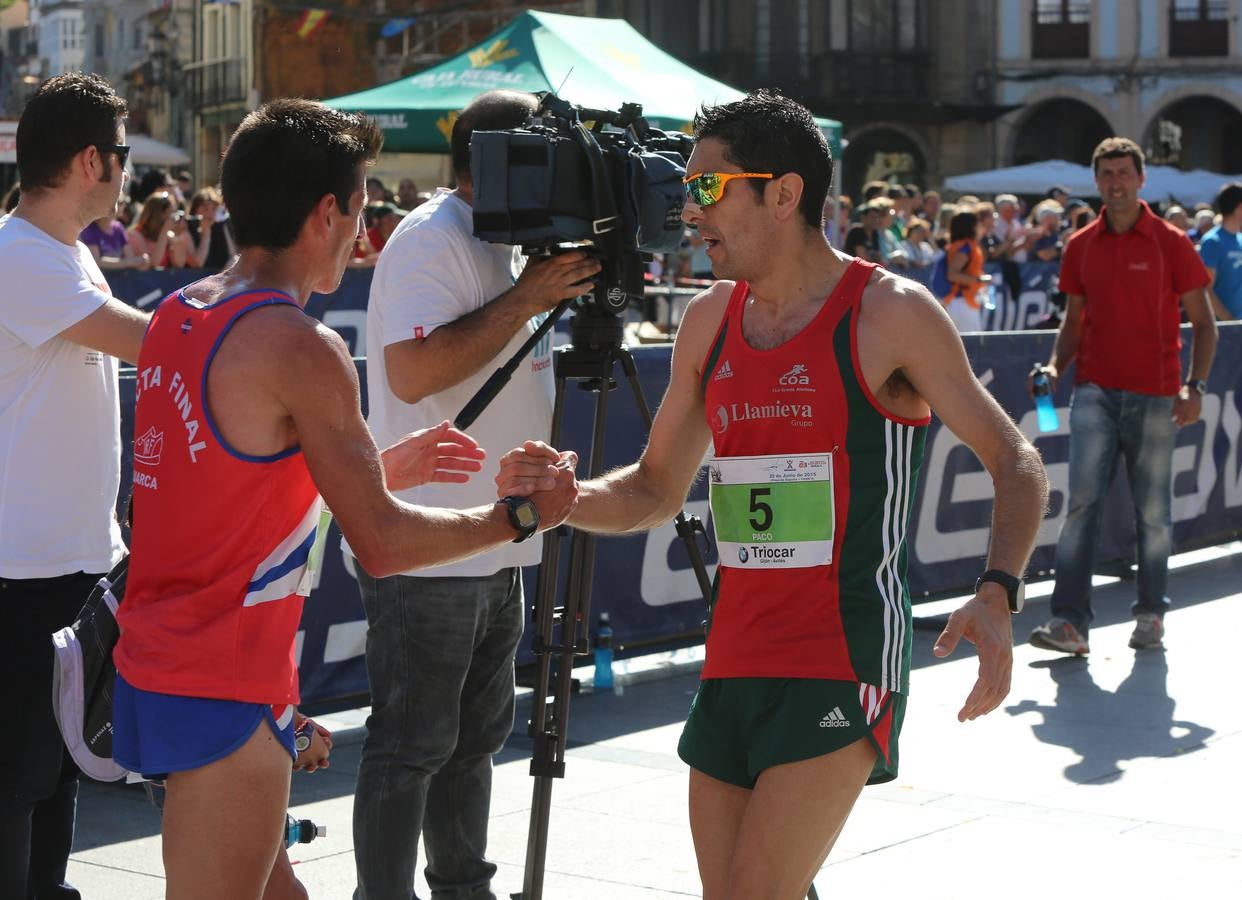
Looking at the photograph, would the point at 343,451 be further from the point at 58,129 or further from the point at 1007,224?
the point at 1007,224

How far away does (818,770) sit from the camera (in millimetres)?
3385

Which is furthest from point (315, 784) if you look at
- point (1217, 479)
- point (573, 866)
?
point (1217, 479)

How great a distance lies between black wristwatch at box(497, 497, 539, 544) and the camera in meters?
3.44

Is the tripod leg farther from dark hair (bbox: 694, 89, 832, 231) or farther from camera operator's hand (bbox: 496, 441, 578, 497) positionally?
dark hair (bbox: 694, 89, 832, 231)

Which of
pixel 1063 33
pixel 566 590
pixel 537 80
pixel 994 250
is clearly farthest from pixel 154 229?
pixel 1063 33

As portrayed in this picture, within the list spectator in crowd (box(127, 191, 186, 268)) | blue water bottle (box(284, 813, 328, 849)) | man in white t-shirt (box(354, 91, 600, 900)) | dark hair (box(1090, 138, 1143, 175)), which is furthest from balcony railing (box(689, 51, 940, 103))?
blue water bottle (box(284, 813, 328, 849))

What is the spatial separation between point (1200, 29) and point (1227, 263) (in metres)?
39.8

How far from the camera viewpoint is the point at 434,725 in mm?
4414

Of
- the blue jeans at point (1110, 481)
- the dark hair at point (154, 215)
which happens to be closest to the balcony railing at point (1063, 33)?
the dark hair at point (154, 215)

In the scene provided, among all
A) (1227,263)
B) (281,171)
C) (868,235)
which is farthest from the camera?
(868,235)

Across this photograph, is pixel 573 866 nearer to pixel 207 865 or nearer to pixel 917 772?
pixel 917 772

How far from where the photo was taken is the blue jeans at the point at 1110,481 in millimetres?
8289

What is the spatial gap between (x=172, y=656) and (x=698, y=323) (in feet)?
4.17

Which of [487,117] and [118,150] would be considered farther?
[487,117]
